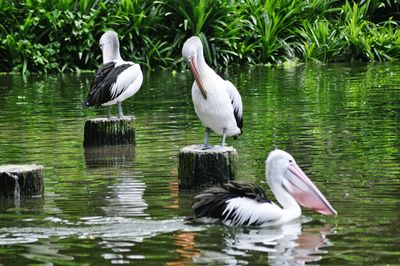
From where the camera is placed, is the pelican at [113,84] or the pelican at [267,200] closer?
the pelican at [267,200]

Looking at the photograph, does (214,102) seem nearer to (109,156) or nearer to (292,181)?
(292,181)

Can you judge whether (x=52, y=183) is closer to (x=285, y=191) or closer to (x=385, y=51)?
(x=285, y=191)

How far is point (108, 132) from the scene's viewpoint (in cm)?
1302

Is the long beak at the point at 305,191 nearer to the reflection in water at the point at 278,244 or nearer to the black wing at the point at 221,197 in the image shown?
the reflection in water at the point at 278,244

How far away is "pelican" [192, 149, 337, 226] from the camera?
8070 mm

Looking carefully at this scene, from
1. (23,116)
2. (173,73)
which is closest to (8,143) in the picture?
(23,116)

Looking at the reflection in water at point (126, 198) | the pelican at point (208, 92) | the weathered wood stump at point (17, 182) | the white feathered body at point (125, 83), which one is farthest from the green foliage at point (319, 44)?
the weathered wood stump at point (17, 182)

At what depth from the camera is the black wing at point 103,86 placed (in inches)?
516

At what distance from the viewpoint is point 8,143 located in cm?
1335

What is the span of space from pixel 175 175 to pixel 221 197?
2756 millimetres

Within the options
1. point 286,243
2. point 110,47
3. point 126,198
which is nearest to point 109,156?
point 110,47

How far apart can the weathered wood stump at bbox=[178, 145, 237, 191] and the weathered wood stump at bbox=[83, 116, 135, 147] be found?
10.4 ft

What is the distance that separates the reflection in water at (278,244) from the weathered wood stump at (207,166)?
156 cm

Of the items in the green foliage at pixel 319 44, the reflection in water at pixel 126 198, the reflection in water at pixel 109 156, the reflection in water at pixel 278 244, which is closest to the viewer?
the reflection in water at pixel 278 244
